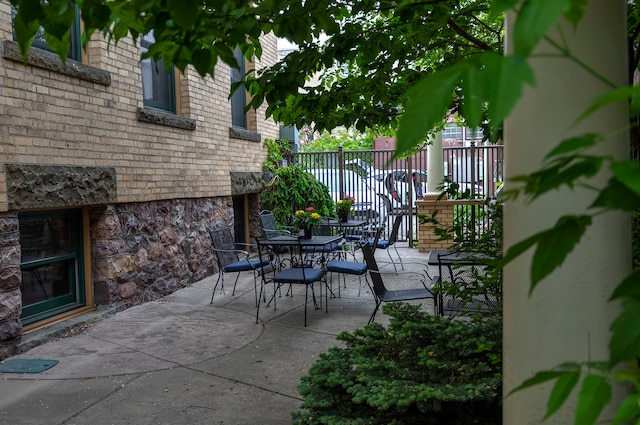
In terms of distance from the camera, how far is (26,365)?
15.1 ft

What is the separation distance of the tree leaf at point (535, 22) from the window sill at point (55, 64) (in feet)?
16.7

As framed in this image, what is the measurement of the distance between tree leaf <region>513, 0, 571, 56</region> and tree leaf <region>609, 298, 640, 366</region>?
42 cm

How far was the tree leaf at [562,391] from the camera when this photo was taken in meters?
0.82

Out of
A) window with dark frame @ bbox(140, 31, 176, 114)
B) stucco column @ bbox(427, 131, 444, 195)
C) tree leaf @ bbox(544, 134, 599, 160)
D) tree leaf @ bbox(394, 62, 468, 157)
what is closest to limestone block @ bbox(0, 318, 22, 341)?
window with dark frame @ bbox(140, 31, 176, 114)

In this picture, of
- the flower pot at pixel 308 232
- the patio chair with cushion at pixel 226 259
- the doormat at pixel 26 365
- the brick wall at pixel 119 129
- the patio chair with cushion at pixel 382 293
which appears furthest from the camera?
the flower pot at pixel 308 232

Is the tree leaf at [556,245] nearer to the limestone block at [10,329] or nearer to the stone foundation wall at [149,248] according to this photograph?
the limestone block at [10,329]

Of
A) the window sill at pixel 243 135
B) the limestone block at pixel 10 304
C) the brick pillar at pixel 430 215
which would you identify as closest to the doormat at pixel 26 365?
the limestone block at pixel 10 304

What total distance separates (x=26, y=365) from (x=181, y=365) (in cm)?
130

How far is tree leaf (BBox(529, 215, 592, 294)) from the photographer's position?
80 centimetres

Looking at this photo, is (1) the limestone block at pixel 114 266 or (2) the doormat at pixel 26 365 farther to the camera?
(1) the limestone block at pixel 114 266

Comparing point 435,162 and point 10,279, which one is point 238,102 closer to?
point 435,162

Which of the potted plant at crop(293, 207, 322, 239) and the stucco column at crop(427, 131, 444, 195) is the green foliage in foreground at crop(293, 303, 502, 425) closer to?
the potted plant at crop(293, 207, 322, 239)

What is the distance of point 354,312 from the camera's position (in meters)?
6.40

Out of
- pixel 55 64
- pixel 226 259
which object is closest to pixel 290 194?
pixel 226 259
